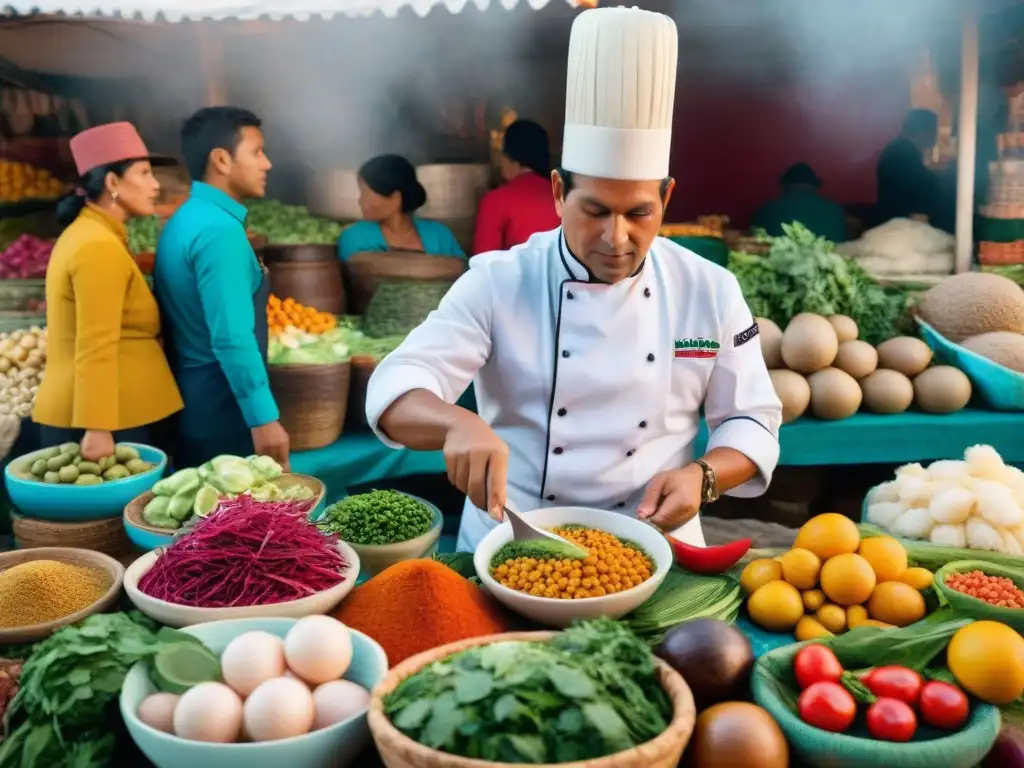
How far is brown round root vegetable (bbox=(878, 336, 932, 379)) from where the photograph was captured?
404 cm

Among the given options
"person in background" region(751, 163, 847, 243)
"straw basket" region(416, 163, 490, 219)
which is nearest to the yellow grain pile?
"straw basket" region(416, 163, 490, 219)

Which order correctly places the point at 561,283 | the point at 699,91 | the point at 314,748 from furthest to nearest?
the point at 699,91, the point at 561,283, the point at 314,748

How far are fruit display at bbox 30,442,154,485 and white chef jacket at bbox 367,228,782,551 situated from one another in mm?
1412

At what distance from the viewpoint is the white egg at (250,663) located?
3.87ft

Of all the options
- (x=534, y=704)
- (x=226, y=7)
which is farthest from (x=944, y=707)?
(x=226, y=7)

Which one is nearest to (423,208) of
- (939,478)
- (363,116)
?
(363,116)

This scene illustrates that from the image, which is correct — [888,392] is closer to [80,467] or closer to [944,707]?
[944,707]

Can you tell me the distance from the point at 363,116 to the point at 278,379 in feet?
10.2

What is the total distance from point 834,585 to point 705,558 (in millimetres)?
247

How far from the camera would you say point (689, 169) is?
7539mm

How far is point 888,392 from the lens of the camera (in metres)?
3.95

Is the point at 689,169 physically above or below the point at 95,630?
above

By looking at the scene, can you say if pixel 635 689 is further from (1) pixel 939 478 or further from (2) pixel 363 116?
(2) pixel 363 116

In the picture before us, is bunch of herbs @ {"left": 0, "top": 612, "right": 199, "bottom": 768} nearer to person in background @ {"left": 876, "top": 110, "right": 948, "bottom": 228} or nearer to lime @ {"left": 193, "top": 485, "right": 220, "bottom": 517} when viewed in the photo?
lime @ {"left": 193, "top": 485, "right": 220, "bottom": 517}
